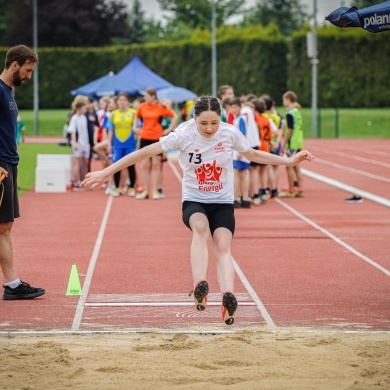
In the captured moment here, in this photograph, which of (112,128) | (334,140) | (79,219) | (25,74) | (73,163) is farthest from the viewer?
(334,140)

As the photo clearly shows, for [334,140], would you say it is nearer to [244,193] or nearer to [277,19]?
[244,193]

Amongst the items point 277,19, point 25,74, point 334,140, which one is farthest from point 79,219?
point 277,19

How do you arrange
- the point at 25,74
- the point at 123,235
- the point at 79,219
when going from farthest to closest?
1. the point at 79,219
2. the point at 123,235
3. the point at 25,74

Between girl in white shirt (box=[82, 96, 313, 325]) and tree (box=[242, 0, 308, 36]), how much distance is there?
95.0 meters

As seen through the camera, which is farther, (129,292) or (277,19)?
(277,19)

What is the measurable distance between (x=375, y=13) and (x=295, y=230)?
639 centimetres

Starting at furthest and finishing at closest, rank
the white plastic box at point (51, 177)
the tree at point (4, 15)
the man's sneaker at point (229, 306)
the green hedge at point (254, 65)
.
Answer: the tree at point (4, 15), the green hedge at point (254, 65), the white plastic box at point (51, 177), the man's sneaker at point (229, 306)

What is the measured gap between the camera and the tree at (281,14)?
103m

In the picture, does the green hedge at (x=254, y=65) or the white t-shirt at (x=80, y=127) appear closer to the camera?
the white t-shirt at (x=80, y=127)

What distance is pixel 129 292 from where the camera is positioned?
33.0 ft

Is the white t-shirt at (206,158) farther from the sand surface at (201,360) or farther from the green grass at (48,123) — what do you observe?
the green grass at (48,123)

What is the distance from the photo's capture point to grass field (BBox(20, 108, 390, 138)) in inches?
1995

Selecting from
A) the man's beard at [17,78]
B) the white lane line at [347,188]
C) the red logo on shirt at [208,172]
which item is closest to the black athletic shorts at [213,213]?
the red logo on shirt at [208,172]

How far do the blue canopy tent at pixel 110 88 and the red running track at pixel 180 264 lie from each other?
21.6 metres
